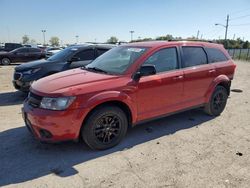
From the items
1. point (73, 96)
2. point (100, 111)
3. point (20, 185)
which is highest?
point (73, 96)

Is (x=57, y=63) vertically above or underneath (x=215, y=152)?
above

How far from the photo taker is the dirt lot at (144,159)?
10.4ft

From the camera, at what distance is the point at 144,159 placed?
3736mm

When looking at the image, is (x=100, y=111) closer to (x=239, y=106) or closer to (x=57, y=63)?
(x=57, y=63)

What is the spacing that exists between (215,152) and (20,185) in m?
2.99

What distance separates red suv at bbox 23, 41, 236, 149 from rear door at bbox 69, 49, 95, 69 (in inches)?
104

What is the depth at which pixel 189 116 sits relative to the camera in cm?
586

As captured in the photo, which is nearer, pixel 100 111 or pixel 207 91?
pixel 100 111

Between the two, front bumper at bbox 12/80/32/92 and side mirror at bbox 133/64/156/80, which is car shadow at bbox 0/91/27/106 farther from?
side mirror at bbox 133/64/156/80

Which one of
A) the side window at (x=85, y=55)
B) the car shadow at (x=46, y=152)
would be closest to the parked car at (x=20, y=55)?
the side window at (x=85, y=55)

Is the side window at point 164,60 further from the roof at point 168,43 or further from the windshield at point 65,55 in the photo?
the windshield at point 65,55

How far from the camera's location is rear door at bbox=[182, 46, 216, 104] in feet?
16.4

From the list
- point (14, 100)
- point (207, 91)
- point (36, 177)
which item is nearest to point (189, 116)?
point (207, 91)

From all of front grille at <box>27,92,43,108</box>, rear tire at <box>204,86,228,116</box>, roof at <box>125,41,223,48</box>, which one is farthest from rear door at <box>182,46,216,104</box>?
front grille at <box>27,92,43,108</box>
